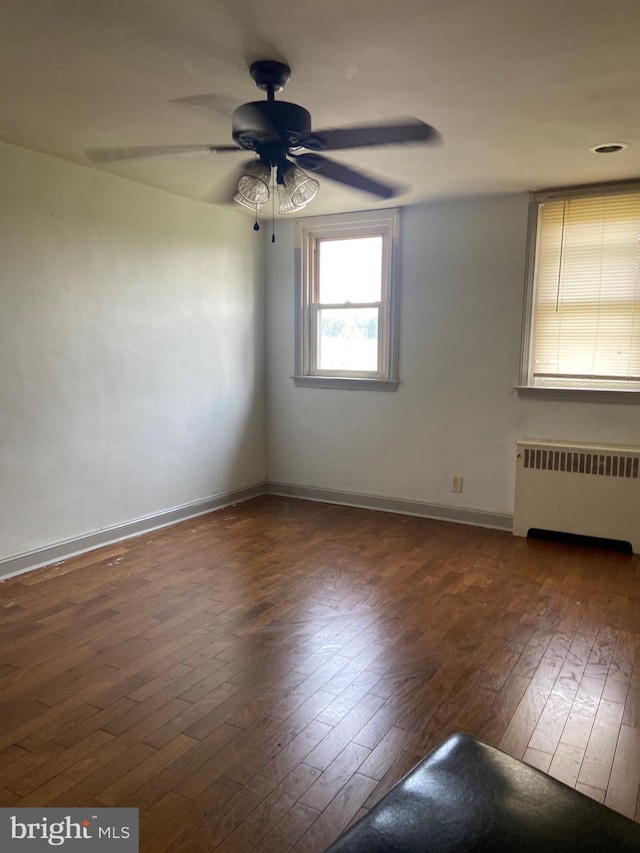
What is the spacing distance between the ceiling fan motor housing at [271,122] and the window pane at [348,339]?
2710mm

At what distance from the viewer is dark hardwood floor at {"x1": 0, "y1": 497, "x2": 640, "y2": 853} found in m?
1.77

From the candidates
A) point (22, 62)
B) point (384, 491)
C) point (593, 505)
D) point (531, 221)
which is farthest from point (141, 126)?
point (593, 505)

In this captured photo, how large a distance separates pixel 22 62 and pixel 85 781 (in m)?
2.47

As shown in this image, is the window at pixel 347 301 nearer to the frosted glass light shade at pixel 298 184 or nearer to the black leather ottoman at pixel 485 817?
the frosted glass light shade at pixel 298 184

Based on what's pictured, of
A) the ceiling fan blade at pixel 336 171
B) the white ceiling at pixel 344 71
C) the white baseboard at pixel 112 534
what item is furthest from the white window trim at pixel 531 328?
the white baseboard at pixel 112 534

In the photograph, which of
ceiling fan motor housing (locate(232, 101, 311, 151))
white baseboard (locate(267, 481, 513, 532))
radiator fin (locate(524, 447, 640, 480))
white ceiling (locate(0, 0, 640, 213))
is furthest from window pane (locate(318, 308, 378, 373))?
ceiling fan motor housing (locate(232, 101, 311, 151))

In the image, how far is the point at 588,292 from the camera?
13.1 feet

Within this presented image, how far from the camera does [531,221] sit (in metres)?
4.07

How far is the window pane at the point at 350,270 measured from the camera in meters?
4.72

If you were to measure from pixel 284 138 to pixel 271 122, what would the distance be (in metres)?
0.08

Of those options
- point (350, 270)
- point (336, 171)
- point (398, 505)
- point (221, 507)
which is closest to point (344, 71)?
point (336, 171)

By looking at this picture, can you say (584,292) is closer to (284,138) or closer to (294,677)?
(284,138)

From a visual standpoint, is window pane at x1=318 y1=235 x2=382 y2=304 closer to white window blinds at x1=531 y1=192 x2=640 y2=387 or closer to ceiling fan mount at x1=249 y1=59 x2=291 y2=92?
white window blinds at x1=531 y1=192 x2=640 y2=387

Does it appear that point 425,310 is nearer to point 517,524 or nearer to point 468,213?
point 468,213
